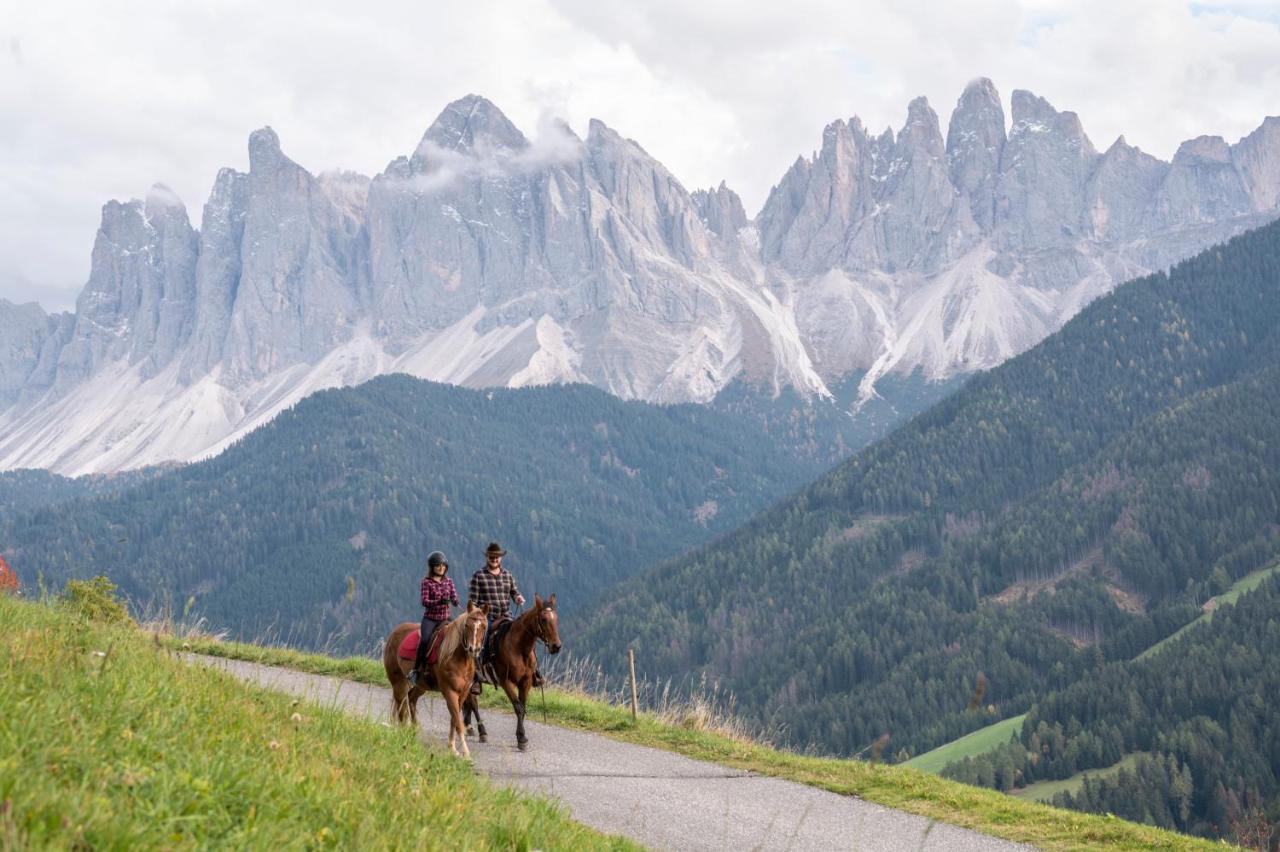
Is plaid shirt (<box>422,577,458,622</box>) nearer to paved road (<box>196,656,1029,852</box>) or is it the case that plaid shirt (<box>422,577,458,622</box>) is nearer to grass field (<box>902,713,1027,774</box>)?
paved road (<box>196,656,1029,852</box>)

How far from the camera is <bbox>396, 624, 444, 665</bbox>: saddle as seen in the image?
800 inches

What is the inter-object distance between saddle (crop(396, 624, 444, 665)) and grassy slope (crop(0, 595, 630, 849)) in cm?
751

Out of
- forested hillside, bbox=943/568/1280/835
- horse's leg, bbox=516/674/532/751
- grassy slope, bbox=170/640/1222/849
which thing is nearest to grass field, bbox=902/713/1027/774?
forested hillside, bbox=943/568/1280/835

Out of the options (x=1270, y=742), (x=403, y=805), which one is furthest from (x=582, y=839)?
(x=1270, y=742)

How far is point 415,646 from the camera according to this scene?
20.9 metres

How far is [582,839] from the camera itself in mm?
11289

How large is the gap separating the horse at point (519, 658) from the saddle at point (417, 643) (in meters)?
1.59

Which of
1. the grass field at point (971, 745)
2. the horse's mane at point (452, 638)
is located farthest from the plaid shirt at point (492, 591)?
the grass field at point (971, 745)

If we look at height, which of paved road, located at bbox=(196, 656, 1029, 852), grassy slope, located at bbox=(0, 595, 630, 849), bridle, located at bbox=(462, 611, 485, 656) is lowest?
paved road, located at bbox=(196, 656, 1029, 852)

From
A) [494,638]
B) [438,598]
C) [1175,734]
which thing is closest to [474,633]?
[438,598]

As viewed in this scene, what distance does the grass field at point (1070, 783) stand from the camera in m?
123

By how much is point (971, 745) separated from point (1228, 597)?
69.8m

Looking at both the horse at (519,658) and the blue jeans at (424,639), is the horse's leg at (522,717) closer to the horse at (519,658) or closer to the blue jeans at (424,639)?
the horse at (519,658)

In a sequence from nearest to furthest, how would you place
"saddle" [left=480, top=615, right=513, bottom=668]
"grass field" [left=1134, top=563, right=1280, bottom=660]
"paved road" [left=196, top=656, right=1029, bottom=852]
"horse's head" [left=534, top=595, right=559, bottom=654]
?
1. "paved road" [left=196, top=656, right=1029, bottom=852]
2. "horse's head" [left=534, top=595, right=559, bottom=654]
3. "saddle" [left=480, top=615, right=513, bottom=668]
4. "grass field" [left=1134, top=563, right=1280, bottom=660]
